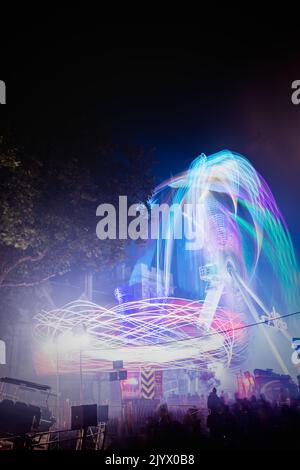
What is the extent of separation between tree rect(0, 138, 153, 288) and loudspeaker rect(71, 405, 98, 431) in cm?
539

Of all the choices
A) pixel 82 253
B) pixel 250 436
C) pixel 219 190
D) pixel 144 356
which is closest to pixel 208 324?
pixel 144 356

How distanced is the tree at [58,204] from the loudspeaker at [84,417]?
5.39m

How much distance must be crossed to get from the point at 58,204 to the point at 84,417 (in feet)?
23.3

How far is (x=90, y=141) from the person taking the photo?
14.3 m

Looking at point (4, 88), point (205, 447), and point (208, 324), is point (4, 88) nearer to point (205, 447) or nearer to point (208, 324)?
point (205, 447)

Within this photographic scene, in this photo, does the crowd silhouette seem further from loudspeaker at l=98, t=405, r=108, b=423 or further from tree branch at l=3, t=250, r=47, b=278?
tree branch at l=3, t=250, r=47, b=278

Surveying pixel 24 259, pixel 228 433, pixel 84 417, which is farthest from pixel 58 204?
pixel 228 433

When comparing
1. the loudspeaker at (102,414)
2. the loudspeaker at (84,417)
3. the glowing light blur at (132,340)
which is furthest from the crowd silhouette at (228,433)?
the glowing light blur at (132,340)

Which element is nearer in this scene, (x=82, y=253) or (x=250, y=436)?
(x=250, y=436)

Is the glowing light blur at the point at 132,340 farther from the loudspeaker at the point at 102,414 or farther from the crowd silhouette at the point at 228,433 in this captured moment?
the crowd silhouette at the point at 228,433

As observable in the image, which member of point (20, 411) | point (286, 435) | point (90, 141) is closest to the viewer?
point (286, 435)

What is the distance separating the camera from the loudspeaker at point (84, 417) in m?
10.2

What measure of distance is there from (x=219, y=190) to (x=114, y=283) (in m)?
22.9
